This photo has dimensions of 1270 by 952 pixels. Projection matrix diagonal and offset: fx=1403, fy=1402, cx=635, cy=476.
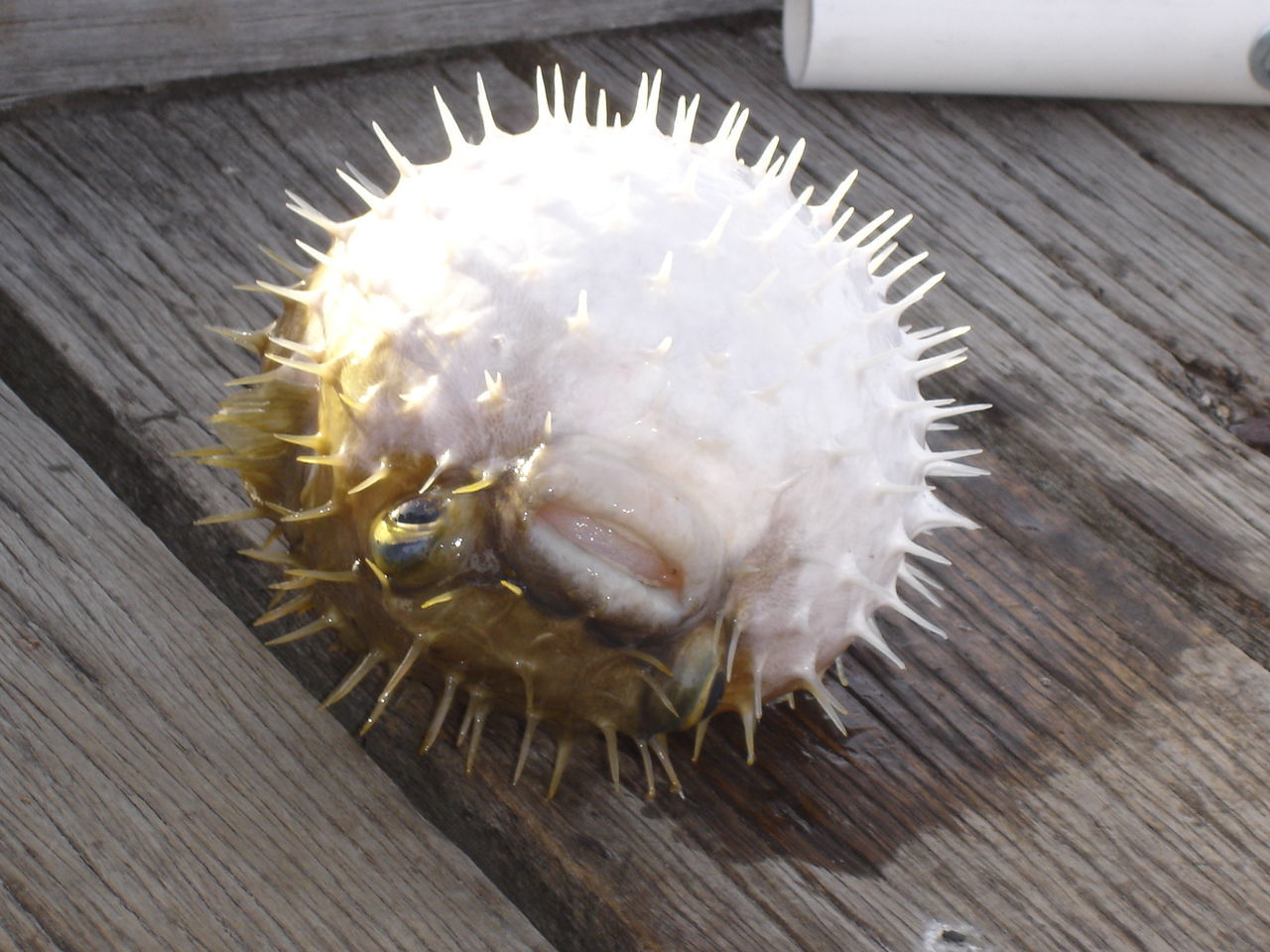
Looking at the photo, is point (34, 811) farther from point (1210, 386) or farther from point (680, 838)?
point (1210, 386)

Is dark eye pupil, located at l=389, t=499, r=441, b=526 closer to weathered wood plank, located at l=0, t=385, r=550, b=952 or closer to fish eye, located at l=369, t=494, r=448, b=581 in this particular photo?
fish eye, located at l=369, t=494, r=448, b=581

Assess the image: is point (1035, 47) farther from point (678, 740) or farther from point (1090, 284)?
point (678, 740)

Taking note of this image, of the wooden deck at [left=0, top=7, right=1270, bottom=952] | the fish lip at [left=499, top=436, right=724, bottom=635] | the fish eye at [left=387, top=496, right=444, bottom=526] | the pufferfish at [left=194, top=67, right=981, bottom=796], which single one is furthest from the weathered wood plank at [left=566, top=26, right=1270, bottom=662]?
the fish eye at [left=387, top=496, right=444, bottom=526]

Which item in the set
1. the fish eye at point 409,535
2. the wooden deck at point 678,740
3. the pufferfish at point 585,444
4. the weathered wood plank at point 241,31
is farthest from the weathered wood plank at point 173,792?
the weathered wood plank at point 241,31

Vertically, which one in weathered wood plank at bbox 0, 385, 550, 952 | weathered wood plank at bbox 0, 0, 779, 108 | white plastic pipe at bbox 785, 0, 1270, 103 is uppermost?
white plastic pipe at bbox 785, 0, 1270, 103

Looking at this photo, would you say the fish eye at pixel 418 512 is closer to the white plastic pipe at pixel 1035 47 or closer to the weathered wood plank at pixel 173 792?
the weathered wood plank at pixel 173 792

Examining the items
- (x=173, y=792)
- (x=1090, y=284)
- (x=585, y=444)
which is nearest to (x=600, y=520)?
(x=585, y=444)
